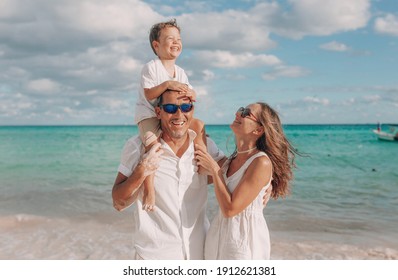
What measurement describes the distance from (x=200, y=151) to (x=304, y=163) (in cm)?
1913

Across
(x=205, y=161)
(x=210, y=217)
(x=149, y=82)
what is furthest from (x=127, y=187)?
(x=210, y=217)

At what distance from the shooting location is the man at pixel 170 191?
11.7 feet

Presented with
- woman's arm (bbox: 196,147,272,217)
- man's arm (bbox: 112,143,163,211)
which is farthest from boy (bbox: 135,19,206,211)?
woman's arm (bbox: 196,147,272,217)

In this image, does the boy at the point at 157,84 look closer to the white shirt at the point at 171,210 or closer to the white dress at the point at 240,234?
the white shirt at the point at 171,210

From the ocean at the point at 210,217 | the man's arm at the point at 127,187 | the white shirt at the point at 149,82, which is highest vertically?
the white shirt at the point at 149,82

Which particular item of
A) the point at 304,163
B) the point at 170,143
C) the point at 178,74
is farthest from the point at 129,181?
the point at 304,163

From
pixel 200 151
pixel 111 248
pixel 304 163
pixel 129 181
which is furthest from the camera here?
pixel 304 163

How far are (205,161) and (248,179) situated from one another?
14.3 inches

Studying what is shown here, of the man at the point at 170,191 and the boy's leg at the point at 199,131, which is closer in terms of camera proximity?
the man at the point at 170,191

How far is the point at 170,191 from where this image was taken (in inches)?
142

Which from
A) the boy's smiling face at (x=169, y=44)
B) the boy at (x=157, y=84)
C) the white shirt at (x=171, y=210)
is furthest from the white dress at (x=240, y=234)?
the boy's smiling face at (x=169, y=44)

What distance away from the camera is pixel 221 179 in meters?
3.54

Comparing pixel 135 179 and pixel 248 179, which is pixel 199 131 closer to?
pixel 248 179
